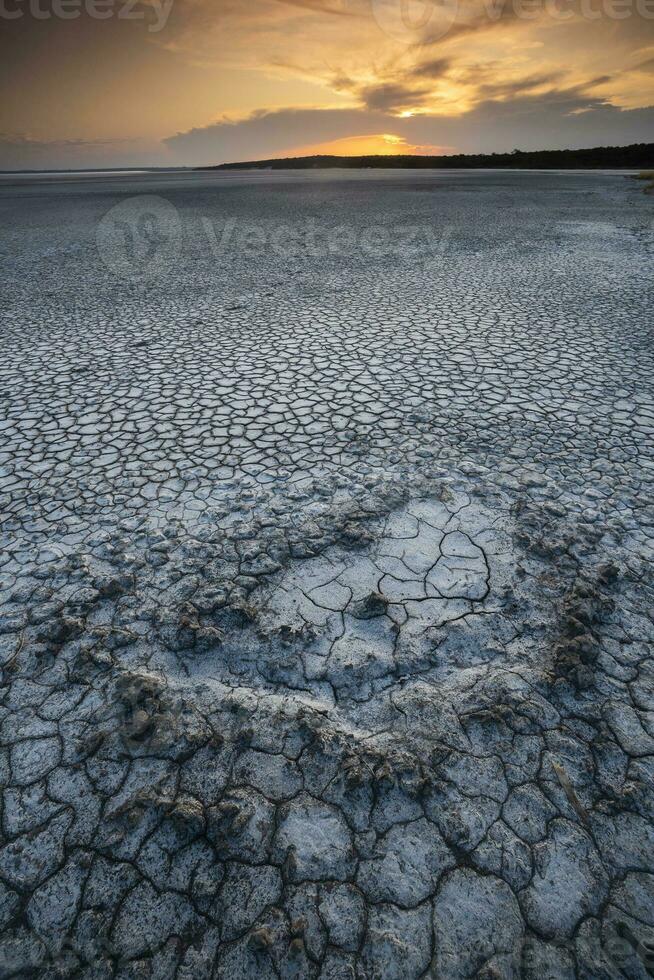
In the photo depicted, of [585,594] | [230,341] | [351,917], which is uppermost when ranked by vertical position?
[230,341]

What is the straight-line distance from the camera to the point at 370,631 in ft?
5.67

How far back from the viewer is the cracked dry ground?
108 cm

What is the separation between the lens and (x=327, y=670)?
1.60 m

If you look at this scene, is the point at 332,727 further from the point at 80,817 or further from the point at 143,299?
the point at 143,299

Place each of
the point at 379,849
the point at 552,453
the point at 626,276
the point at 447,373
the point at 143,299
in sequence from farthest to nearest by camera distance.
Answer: the point at 626,276 → the point at 143,299 → the point at 447,373 → the point at 552,453 → the point at 379,849

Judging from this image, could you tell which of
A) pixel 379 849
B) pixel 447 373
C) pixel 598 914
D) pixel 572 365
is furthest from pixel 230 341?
pixel 598 914

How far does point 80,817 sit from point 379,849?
0.76 metres

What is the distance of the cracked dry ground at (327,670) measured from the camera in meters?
1.08

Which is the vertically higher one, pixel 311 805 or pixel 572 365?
pixel 572 365

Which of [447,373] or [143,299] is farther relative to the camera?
[143,299]

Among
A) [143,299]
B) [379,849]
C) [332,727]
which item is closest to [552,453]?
[332,727]

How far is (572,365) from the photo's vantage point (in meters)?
3.74

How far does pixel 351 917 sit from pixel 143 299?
19.1ft

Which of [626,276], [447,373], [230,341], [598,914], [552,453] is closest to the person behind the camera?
[598,914]
